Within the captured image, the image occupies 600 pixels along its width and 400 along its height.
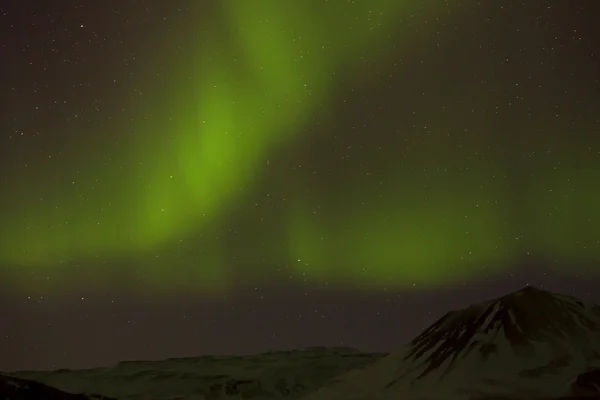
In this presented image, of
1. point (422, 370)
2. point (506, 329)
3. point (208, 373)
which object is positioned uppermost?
point (506, 329)

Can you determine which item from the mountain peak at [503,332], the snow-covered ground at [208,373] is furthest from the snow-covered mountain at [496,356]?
the snow-covered ground at [208,373]

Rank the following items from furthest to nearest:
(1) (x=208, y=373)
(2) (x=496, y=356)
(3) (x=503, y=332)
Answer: (3) (x=503, y=332) < (2) (x=496, y=356) < (1) (x=208, y=373)

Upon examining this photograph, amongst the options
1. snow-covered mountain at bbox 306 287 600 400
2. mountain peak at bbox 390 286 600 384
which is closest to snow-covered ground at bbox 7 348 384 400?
snow-covered mountain at bbox 306 287 600 400

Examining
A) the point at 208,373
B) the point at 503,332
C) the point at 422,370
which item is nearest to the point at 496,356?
the point at 503,332

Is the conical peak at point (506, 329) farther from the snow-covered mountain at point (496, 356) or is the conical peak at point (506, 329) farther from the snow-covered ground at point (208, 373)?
the snow-covered ground at point (208, 373)

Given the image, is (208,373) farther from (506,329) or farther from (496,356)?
(506,329)

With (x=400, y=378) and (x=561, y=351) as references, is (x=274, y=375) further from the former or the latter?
(x=561, y=351)

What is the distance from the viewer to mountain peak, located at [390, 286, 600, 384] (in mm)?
5270

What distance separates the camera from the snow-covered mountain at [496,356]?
475 centimetres

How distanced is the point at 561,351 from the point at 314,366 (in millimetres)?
2325

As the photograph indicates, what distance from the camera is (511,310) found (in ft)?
20.2

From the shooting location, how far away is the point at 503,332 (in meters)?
6.65

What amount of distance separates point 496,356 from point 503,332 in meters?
0.40

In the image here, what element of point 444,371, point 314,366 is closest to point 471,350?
point 444,371
